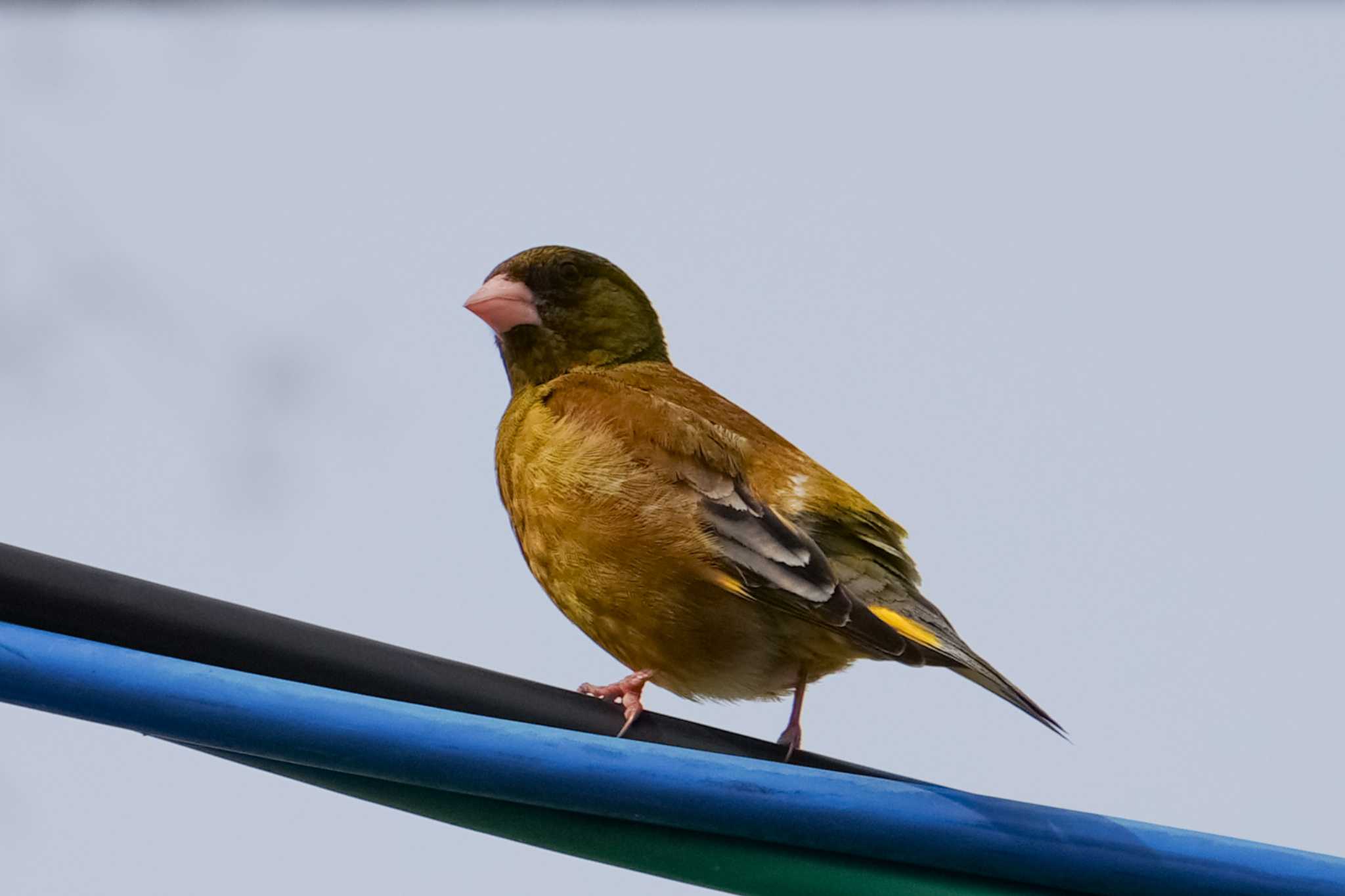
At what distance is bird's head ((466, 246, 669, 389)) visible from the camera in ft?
15.6

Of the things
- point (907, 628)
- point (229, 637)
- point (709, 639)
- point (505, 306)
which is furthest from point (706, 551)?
point (229, 637)

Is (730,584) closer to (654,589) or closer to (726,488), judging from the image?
(654,589)

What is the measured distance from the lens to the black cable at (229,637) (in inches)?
88.6

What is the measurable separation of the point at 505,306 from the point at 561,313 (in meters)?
0.17

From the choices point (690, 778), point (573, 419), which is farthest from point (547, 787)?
point (573, 419)

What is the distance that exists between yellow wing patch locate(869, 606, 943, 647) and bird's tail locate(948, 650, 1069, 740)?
87 mm

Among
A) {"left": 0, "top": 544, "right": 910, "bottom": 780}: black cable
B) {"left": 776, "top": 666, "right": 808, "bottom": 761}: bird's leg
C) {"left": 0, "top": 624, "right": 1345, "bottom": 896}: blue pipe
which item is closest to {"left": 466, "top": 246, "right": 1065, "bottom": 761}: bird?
{"left": 776, "top": 666, "right": 808, "bottom": 761}: bird's leg

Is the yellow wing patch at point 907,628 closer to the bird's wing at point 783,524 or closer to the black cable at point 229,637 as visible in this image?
the bird's wing at point 783,524

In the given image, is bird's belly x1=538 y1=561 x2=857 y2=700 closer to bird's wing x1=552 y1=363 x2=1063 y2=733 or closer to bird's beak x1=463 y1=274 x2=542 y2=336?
bird's wing x1=552 y1=363 x2=1063 y2=733

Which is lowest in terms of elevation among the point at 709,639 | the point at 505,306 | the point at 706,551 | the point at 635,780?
the point at 635,780

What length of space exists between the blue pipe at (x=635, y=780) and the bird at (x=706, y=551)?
2.57 ft

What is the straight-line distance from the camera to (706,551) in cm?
365

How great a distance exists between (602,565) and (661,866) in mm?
1426

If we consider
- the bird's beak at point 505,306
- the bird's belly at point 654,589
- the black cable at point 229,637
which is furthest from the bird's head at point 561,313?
the black cable at point 229,637
